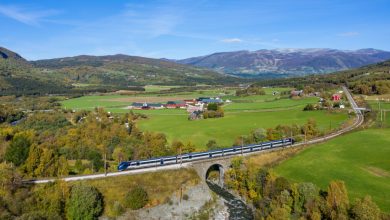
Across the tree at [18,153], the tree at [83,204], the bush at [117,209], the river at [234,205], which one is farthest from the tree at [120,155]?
the tree at [83,204]

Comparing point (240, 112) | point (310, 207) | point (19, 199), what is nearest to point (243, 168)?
point (310, 207)

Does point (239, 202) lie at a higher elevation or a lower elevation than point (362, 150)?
lower

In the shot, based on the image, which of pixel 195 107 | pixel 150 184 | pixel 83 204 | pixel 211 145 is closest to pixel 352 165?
pixel 211 145

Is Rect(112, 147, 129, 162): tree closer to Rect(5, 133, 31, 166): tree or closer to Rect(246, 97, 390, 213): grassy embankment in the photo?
Rect(5, 133, 31, 166): tree

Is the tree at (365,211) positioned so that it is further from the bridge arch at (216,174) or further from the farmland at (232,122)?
the farmland at (232,122)

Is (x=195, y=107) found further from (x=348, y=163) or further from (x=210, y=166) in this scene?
(x=348, y=163)

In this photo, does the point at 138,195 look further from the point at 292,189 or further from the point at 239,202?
the point at 292,189
